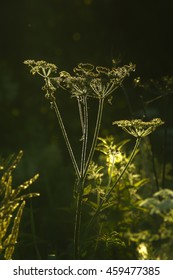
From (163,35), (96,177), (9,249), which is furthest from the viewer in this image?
(163,35)

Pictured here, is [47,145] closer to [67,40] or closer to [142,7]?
[67,40]

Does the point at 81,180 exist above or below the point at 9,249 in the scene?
above

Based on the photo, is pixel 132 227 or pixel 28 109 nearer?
pixel 132 227

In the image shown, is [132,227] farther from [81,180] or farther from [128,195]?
[81,180]

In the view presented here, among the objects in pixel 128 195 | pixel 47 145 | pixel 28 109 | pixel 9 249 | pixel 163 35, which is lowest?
pixel 9 249

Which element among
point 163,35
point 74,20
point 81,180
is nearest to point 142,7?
point 163,35
